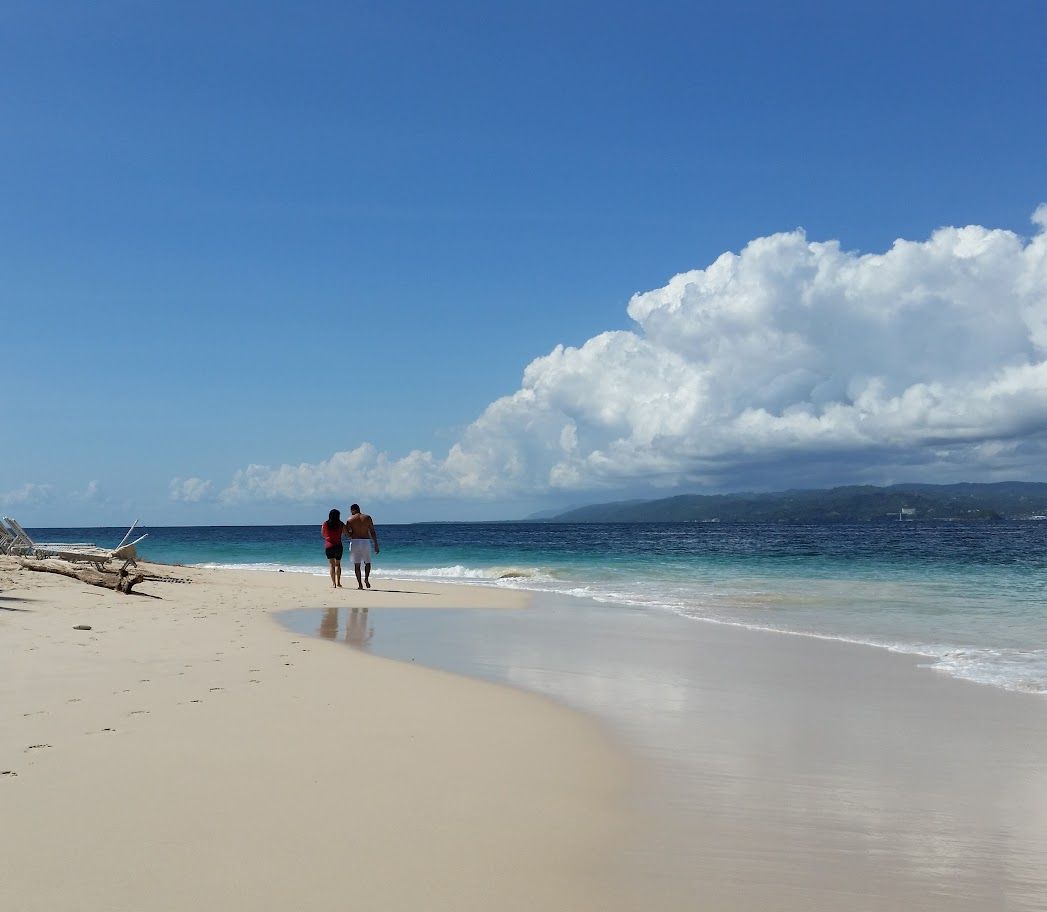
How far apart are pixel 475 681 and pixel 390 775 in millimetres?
3694

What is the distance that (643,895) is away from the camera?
3.74 meters

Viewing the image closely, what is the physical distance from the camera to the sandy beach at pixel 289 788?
367 cm

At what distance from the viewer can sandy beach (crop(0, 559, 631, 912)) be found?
12.0 ft

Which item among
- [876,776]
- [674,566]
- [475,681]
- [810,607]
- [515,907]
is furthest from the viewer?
[674,566]

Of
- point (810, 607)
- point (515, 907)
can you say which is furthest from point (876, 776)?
point (810, 607)

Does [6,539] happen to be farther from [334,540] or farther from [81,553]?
[334,540]

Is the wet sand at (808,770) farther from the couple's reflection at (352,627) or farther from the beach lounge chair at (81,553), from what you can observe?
the beach lounge chair at (81,553)

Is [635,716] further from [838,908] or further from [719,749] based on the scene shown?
[838,908]

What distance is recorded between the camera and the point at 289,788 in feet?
16.0

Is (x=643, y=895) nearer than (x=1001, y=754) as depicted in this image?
Yes

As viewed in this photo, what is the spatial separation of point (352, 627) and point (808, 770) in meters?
9.29

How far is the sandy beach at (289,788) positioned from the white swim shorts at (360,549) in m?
11.3

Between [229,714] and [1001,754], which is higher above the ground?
[229,714]

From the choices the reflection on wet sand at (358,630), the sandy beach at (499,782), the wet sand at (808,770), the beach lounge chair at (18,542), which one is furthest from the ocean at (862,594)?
the beach lounge chair at (18,542)
